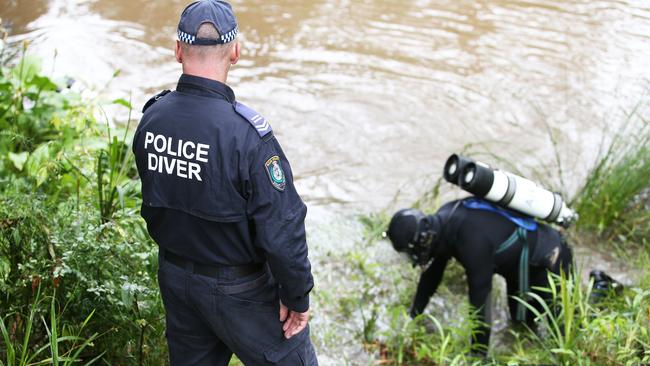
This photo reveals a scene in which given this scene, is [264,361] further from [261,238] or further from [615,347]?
[615,347]

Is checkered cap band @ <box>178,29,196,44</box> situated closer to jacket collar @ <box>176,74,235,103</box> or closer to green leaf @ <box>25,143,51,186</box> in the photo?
jacket collar @ <box>176,74,235,103</box>

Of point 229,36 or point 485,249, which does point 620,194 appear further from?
point 229,36

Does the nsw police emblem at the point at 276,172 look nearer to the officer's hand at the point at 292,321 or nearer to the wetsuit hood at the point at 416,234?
the officer's hand at the point at 292,321

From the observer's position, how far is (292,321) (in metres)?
2.51

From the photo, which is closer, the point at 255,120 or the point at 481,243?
the point at 255,120

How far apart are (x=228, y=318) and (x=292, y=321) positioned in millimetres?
217

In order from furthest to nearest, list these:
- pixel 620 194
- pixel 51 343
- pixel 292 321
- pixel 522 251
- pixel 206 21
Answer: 1. pixel 620 194
2. pixel 522 251
3. pixel 292 321
4. pixel 51 343
5. pixel 206 21

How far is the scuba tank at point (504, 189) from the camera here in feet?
12.3

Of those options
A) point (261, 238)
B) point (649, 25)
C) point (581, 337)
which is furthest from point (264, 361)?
point (649, 25)

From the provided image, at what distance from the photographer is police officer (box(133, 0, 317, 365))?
2.23m

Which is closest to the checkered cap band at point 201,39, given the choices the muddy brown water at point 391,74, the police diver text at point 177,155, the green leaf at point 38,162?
the police diver text at point 177,155

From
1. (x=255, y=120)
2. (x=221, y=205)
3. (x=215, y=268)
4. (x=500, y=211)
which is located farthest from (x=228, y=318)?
(x=500, y=211)

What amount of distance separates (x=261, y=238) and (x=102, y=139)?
2.61 meters

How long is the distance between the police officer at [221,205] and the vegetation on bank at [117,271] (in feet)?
1.26
